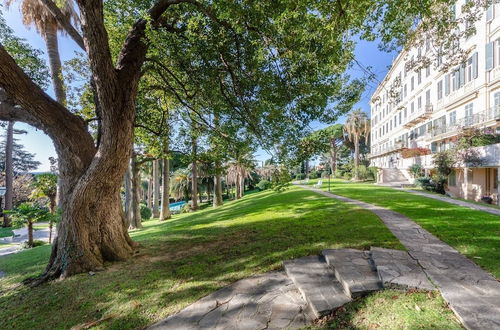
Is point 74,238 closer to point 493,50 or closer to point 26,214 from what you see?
point 26,214

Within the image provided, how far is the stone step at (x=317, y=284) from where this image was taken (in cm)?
285

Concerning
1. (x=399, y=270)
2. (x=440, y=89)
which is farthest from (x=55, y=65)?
(x=440, y=89)

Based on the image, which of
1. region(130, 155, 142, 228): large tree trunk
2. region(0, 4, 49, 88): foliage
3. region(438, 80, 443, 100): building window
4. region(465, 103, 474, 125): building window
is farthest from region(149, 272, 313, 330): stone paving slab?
region(438, 80, 443, 100): building window

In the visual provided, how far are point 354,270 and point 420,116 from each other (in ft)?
92.2

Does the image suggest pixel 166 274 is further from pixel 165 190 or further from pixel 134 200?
pixel 165 190

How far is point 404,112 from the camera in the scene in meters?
29.8

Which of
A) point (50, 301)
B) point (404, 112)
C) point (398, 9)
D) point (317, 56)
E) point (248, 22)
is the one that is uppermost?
point (404, 112)

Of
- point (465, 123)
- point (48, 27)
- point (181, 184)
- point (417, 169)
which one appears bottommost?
point (181, 184)

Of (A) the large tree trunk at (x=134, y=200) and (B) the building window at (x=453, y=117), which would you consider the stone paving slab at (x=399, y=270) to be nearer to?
(A) the large tree trunk at (x=134, y=200)

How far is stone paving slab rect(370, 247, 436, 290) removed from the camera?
3.05 meters

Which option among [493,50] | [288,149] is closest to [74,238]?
[288,149]

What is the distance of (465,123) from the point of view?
18.5 metres

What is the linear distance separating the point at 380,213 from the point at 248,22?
22.7 feet

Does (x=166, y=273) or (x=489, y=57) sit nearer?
(x=166, y=273)
